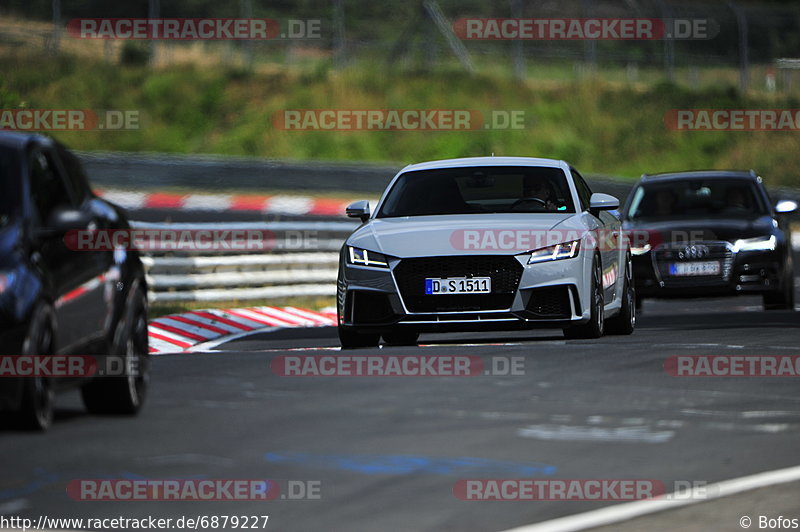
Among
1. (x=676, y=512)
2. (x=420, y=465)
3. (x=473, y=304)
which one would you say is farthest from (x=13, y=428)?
(x=473, y=304)

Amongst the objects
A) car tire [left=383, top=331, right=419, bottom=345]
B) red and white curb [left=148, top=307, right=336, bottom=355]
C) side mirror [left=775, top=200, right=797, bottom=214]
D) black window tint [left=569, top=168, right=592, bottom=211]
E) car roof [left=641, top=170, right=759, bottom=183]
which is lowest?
red and white curb [left=148, top=307, right=336, bottom=355]

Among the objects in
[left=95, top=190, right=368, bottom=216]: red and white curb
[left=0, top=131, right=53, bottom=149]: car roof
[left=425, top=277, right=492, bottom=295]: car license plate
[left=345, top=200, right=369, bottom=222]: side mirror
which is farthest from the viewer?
[left=95, top=190, right=368, bottom=216]: red and white curb

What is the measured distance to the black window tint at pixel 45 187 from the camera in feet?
28.2

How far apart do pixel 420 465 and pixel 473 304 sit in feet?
13.4

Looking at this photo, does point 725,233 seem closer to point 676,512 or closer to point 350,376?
point 350,376

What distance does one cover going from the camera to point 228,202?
37000mm

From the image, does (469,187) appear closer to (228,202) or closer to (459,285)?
(459,285)

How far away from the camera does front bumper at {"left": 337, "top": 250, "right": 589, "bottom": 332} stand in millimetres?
13156

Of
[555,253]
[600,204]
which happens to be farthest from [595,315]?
[600,204]

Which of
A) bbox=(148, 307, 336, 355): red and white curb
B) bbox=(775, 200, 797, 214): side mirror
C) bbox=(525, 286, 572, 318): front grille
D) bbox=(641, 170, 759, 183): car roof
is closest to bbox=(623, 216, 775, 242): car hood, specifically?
bbox=(775, 200, 797, 214): side mirror

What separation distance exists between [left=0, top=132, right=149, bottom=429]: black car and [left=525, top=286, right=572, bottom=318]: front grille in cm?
412

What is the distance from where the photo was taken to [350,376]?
12.0 meters

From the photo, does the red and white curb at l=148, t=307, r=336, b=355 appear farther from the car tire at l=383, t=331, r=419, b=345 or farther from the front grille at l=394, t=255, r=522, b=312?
the front grille at l=394, t=255, r=522, b=312

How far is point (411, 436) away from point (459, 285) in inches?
136
